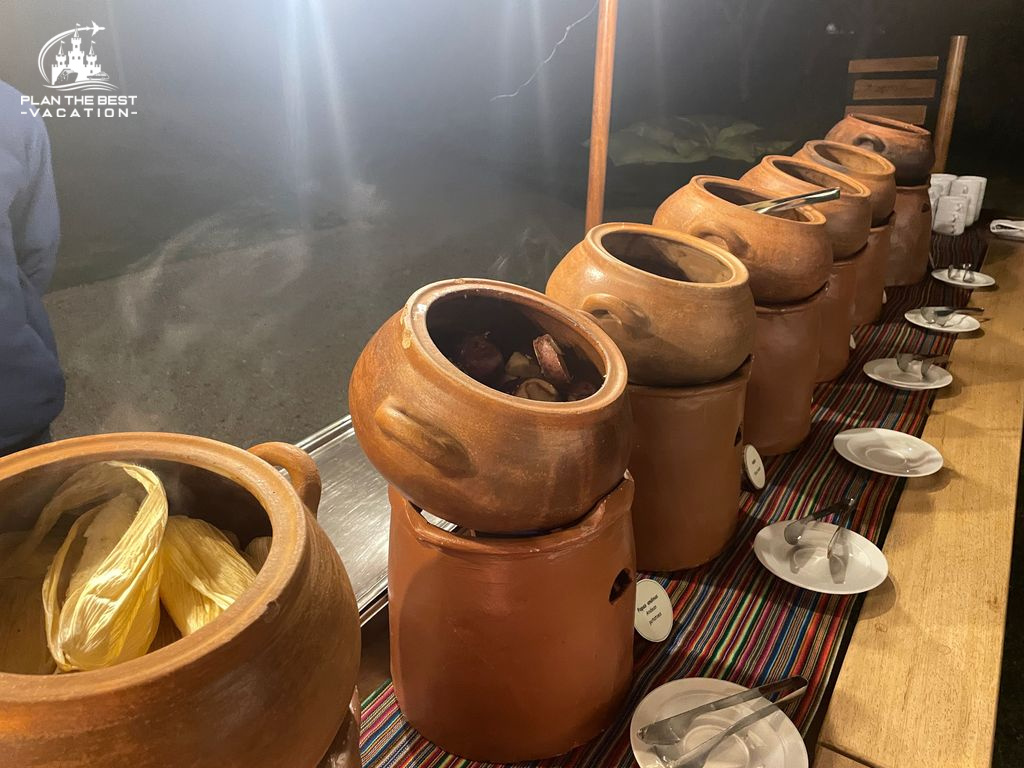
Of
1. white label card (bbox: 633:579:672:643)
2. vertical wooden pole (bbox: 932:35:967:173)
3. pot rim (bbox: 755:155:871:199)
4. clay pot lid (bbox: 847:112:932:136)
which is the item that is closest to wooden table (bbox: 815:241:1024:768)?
white label card (bbox: 633:579:672:643)

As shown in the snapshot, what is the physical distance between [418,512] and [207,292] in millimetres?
330

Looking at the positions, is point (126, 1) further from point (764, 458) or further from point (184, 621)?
point (764, 458)

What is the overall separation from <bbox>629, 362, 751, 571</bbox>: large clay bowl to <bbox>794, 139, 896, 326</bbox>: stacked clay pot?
2.85 feet

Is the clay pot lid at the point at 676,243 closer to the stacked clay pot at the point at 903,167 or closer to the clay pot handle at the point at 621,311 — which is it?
the clay pot handle at the point at 621,311

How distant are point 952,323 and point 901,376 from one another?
41 cm

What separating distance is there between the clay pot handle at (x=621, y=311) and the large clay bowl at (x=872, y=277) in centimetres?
103

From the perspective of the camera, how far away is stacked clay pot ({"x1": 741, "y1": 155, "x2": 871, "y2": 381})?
4.61ft

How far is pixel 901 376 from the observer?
5.18 ft

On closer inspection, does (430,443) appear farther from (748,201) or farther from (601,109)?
(601,109)

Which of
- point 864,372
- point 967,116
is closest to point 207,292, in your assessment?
point 864,372

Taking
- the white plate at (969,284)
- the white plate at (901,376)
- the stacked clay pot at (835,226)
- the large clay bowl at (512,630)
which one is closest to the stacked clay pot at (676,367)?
the large clay bowl at (512,630)

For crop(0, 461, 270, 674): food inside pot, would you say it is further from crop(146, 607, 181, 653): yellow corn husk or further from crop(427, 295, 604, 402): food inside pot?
crop(427, 295, 604, 402): food inside pot

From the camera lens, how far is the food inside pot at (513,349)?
74 cm

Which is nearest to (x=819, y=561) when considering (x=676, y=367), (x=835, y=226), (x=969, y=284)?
(x=676, y=367)
